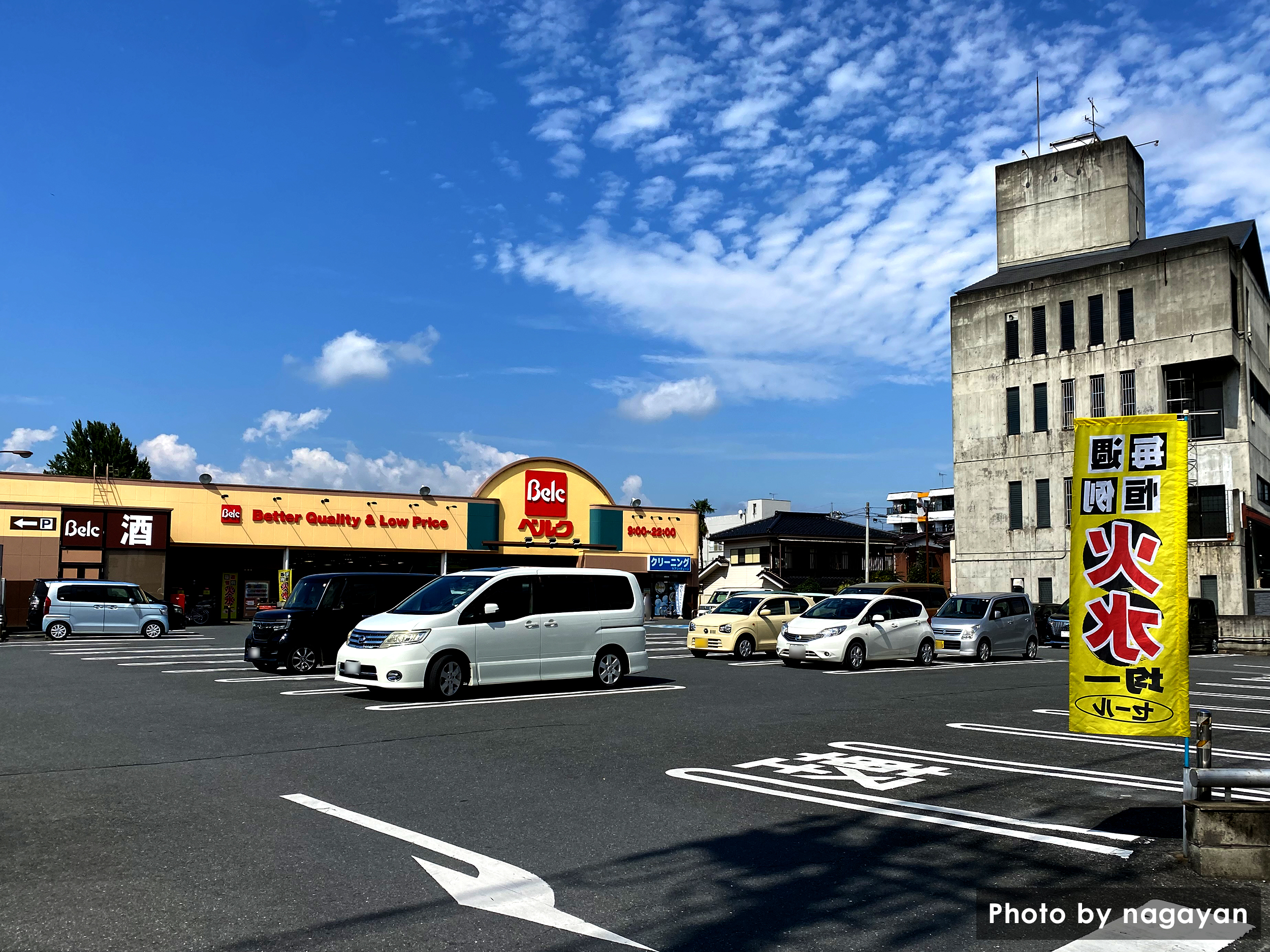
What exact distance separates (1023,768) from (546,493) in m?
41.8

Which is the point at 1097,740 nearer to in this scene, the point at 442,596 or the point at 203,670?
the point at 442,596

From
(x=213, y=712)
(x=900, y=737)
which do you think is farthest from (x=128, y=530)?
(x=900, y=737)

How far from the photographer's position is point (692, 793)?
8141 mm

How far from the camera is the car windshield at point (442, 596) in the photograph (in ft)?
49.2

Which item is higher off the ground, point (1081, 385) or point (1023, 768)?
point (1081, 385)

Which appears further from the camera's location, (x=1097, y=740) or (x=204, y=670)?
(x=204, y=670)

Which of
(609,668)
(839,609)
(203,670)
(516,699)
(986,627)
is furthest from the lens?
(986,627)

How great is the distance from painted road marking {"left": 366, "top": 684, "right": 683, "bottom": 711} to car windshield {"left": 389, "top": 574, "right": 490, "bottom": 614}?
133 centimetres

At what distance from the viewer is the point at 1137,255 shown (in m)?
46.9

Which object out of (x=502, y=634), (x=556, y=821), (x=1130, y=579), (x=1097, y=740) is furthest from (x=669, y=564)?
(x=1130, y=579)

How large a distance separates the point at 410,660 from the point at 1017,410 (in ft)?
141

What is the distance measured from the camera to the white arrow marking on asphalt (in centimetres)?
496

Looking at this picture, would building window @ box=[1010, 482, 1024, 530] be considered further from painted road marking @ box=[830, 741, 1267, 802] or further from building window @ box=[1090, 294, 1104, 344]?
painted road marking @ box=[830, 741, 1267, 802]

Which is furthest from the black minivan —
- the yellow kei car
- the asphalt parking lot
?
the yellow kei car
